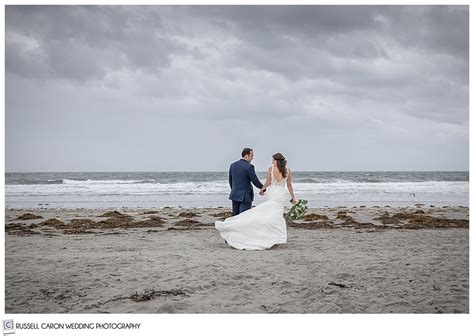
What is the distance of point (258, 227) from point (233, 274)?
6.68 feet

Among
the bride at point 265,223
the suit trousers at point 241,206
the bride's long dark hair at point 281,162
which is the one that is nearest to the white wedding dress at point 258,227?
the bride at point 265,223

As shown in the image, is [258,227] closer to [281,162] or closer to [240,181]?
[240,181]

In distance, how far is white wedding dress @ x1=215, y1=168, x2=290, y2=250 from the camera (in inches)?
282

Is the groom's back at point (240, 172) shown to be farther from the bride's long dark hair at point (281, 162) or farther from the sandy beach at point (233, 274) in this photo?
the sandy beach at point (233, 274)

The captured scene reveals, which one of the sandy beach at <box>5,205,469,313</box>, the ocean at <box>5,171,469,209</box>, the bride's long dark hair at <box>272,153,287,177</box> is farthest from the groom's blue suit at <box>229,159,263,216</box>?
the ocean at <box>5,171,469,209</box>

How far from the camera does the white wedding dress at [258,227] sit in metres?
7.16

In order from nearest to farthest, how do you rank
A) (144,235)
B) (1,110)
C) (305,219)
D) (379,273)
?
(1,110)
(379,273)
(144,235)
(305,219)

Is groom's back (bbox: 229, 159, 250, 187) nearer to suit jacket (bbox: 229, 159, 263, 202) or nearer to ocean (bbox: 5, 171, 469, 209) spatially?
suit jacket (bbox: 229, 159, 263, 202)

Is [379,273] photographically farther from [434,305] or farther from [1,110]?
[1,110]

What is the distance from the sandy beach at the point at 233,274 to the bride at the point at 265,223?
0.22 meters
